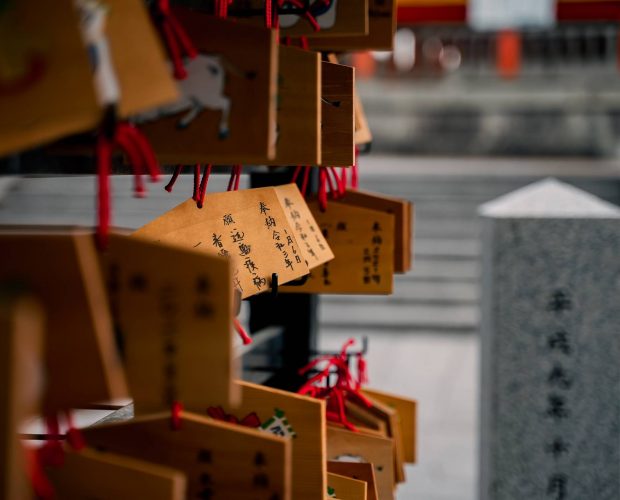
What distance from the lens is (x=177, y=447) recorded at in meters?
0.68

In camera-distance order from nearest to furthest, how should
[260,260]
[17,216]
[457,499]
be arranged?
[260,260] < [457,499] < [17,216]

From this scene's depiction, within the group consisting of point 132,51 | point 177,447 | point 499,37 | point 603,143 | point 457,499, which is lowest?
point 457,499

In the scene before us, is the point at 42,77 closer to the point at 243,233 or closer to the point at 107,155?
the point at 107,155

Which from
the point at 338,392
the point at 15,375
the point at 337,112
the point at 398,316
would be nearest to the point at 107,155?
the point at 15,375

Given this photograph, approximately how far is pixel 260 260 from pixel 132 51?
44 centimetres

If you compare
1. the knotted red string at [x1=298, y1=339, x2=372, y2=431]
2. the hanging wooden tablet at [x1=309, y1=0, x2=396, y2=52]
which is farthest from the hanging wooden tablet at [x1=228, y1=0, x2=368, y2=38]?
the knotted red string at [x1=298, y1=339, x2=372, y2=431]

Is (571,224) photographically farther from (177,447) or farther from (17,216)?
(17,216)

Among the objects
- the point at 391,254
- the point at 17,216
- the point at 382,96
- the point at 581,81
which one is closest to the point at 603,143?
the point at 581,81

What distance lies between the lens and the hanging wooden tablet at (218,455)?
67 centimetres

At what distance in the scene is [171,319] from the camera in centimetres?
58

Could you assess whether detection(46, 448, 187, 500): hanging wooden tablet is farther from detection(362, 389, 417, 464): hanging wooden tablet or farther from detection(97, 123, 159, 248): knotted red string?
detection(362, 389, 417, 464): hanging wooden tablet

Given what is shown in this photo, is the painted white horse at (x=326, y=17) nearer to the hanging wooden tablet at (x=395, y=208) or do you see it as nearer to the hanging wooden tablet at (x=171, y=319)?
the hanging wooden tablet at (x=395, y=208)

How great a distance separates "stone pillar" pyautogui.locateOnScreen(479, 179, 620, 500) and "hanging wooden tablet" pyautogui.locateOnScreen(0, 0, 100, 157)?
5.30 ft

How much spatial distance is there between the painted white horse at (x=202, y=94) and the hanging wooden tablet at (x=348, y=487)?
1.68 ft
